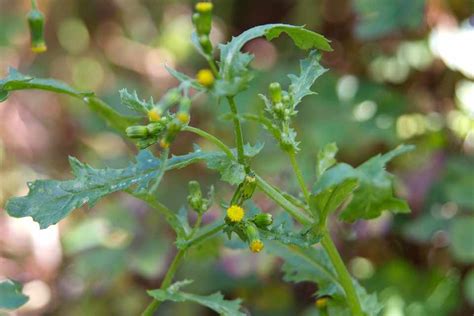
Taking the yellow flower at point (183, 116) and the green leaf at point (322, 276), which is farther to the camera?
the green leaf at point (322, 276)

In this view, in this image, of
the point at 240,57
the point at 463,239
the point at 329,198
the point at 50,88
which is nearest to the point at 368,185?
the point at 329,198

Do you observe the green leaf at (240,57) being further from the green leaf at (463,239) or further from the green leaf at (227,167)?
the green leaf at (463,239)

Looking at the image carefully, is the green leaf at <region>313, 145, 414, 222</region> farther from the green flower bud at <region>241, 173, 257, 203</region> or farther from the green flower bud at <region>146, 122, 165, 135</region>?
the green flower bud at <region>146, 122, 165, 135</region>

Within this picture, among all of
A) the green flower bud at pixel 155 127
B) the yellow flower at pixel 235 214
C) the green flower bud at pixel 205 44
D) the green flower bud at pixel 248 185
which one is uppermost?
the green flower bud at pixel 205 44

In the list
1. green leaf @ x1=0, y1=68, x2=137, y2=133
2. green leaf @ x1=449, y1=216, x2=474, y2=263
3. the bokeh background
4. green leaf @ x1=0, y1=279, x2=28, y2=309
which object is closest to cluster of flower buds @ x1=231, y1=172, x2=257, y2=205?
green leaf @ x1=0, y1=68, x2=137, y2=133

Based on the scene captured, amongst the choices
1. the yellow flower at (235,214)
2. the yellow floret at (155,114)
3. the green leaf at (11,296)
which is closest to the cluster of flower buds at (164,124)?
the yellow floret at (155,114)

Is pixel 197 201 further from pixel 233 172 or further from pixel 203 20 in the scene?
pixel 203 20
